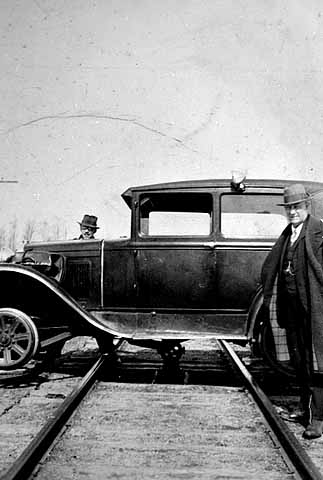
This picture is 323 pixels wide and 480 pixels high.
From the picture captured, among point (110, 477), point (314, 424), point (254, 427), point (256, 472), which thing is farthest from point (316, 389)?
point (110, 477)

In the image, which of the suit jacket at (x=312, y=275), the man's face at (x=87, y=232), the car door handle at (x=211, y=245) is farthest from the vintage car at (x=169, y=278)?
the man's face at (x=87, y=232)

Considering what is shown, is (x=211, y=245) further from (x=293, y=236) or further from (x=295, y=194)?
Result: (x=295, y=194)

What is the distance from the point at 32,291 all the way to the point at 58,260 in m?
0.52

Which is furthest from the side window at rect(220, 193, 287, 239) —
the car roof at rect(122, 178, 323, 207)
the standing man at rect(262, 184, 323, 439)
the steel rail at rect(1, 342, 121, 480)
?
the steel rail at rect(1, 342, 121, 480)

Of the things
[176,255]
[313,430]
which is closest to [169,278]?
[176,255]

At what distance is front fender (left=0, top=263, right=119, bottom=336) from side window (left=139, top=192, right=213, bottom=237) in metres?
1.00

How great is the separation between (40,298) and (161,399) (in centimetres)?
172

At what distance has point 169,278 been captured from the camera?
17.0 ft

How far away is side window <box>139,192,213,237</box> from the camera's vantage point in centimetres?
528

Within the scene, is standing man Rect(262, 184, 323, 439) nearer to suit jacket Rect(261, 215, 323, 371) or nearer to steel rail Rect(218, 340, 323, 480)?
suit jacket Rect(261, 215, 323, 371)

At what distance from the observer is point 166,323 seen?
204 inches

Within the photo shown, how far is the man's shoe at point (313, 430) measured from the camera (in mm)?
3469

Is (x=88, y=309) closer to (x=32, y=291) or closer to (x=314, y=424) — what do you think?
(x=32, y=291)

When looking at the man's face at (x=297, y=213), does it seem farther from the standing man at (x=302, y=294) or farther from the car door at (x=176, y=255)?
the car door at (x=176, y=255)
